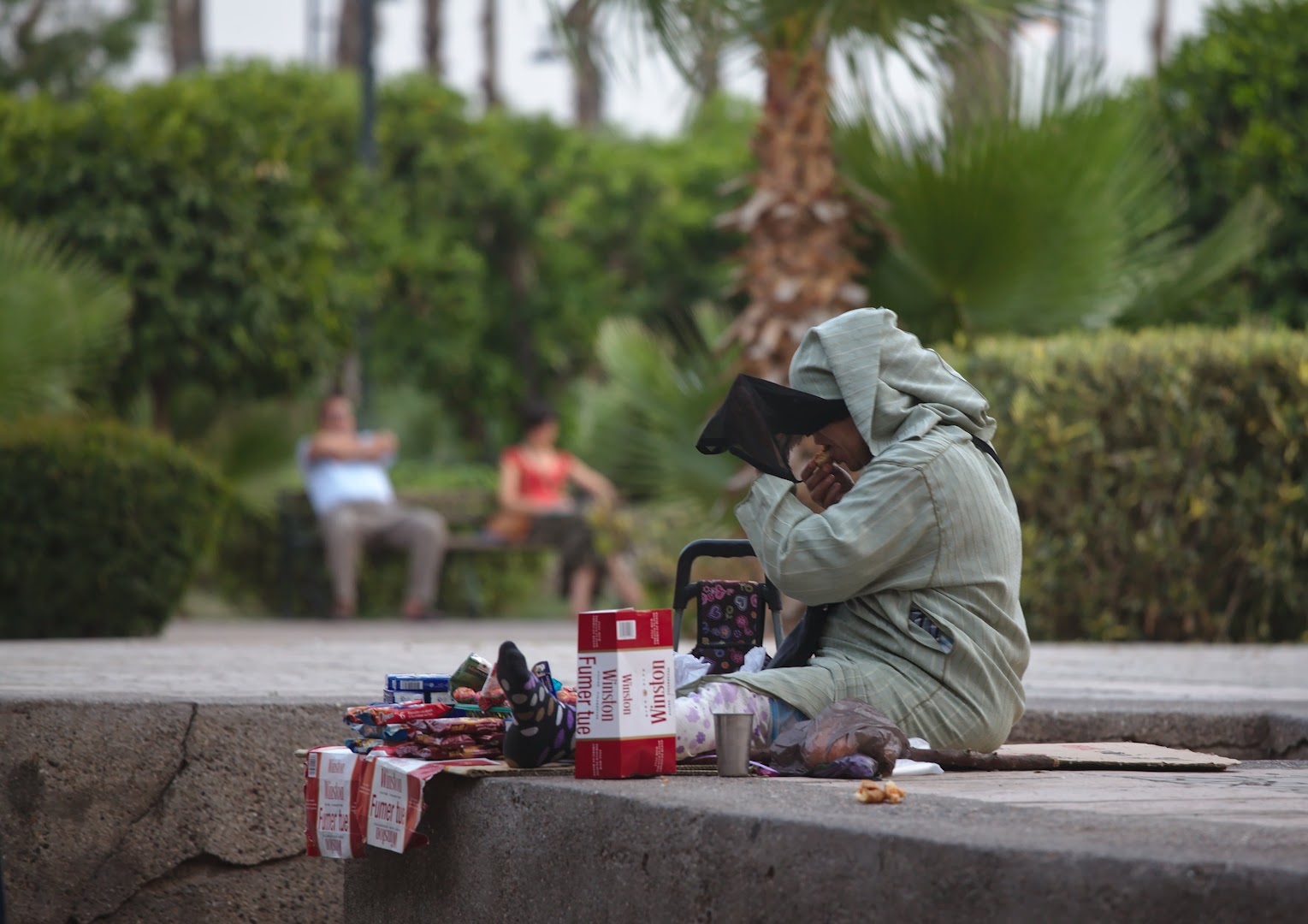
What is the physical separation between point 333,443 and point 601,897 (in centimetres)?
868

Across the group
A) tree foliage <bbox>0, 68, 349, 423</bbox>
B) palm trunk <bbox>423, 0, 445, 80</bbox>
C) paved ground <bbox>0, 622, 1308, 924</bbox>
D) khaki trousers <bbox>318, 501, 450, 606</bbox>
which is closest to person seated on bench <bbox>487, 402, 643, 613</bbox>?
khaki trousers <bbox>318, 501, 450, 606</bbox>

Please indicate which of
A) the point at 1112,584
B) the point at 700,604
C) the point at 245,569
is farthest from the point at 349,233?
the point at 700,604

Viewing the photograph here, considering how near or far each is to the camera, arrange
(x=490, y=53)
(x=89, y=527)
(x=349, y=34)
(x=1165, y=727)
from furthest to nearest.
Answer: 1. (x=490, y=53)
2. (x=349, y=34)
3. (x=89, y=527)
4. (x=1165, y=727)

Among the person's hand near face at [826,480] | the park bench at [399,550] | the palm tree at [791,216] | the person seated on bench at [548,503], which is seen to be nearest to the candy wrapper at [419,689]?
the person's hand near face at [826,480]

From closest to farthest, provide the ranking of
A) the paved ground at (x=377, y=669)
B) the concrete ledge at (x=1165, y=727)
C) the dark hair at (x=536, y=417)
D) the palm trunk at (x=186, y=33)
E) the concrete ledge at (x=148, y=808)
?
1. the concrete ledge at (x=148, y=808)
2. the concrete ledge at (x=1165, y=727)
3. the paved ground at (x=377, y=669)
4. the dark hair at (x=536, y=417)
5. the palm trunk at (x=186, y=33)

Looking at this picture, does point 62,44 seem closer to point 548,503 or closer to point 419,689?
point 548,503

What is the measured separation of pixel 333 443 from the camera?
11297 millimetres

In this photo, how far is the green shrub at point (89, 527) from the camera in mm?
8008

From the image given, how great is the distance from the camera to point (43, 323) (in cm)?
958

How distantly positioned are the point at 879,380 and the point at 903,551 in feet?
1.15

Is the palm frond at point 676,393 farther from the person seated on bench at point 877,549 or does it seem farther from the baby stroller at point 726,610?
the person seated on bench at point 877,549

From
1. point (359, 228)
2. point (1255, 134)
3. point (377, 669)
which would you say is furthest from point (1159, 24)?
point (377, 669)

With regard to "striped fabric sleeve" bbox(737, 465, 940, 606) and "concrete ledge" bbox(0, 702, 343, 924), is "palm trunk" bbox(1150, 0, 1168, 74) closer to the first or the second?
"concrete ledge" bbox(0, 702, 343, 924)

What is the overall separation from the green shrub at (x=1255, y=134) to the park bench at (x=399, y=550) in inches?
192
